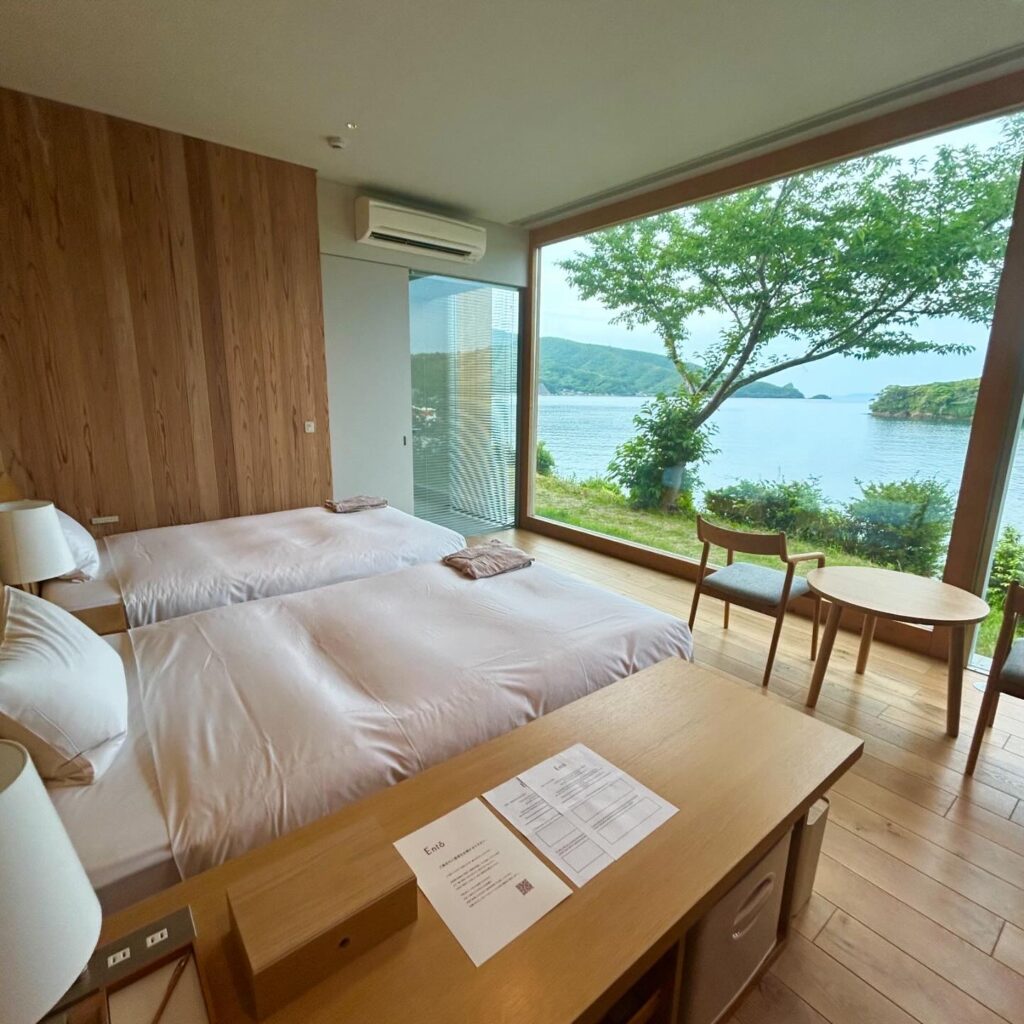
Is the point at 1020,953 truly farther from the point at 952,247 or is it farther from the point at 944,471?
the point at 952,247

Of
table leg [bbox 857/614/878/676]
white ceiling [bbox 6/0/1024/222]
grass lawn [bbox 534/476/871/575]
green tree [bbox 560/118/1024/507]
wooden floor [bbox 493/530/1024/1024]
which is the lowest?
wooden floor [bbox 493/530/1024/1024]

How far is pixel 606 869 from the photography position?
928 millimetres

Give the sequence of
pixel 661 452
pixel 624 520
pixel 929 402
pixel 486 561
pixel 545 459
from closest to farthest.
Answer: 1. pixel 486 561
2. pixel 929 402
3. pixel 661 452
4. pixel 624 520
5. pixel 545 459

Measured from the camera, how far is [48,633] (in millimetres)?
1259

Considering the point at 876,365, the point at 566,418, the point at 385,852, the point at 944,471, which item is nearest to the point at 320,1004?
the point at 385,852

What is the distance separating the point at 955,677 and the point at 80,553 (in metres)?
3.72

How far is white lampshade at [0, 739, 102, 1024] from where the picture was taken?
489 millimetres

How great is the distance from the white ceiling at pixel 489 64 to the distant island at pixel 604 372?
1451 mm

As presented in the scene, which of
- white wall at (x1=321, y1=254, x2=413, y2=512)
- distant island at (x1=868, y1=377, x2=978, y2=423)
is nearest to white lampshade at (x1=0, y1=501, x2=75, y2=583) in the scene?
white wall at (x1=321, y1=254, x2=413, y2=512)

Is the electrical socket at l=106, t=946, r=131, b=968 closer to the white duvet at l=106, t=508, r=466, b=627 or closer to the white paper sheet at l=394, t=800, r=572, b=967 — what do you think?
the white paper sheet at l=394, t=800, r=572, b=967

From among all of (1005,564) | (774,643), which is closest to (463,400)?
(774,643)

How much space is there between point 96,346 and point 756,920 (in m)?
3.81

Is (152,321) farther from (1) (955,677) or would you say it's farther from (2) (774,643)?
(1) (955,677)

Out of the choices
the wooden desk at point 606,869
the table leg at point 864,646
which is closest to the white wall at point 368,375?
the wooden desk at point 606,869
